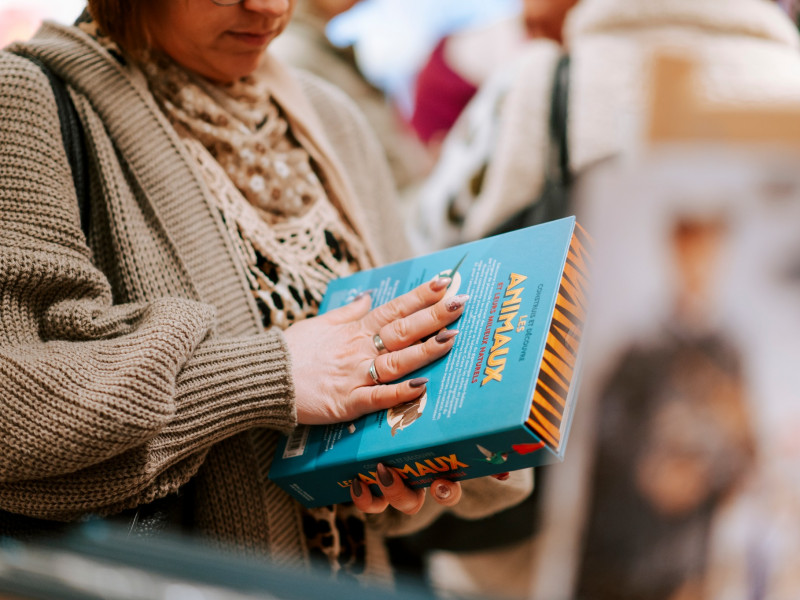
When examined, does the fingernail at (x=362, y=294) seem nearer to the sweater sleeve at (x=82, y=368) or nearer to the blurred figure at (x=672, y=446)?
the sweater sleeve at (x=82, y=368)

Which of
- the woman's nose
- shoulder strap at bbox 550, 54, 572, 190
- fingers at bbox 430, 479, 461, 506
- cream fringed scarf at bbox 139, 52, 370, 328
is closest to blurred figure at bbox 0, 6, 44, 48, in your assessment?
cream fringed scarf at bbox 139, 52, 370, 328

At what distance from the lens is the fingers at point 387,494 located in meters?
0.65

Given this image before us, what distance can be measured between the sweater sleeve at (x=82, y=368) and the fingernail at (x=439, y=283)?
0.18 m

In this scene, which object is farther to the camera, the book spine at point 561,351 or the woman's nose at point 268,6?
the woman's nose at point 268,6

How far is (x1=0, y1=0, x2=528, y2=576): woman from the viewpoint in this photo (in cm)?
63

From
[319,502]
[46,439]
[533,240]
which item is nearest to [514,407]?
[533,240]

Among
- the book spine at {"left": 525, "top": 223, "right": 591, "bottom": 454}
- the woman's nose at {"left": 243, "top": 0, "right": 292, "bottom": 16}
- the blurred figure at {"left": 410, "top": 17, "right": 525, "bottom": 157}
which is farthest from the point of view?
the blurred figure at {"left": 410, "top": 17, "right": 525, "bottom": 157}

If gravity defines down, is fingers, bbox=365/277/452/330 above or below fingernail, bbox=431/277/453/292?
below

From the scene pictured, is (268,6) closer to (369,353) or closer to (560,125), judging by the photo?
(369,353)

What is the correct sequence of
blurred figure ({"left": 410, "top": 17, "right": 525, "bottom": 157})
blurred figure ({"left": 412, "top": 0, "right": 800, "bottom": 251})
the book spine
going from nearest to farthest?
the book spine, blurred figure ({"left": 412, "top": 0, "right": 800, "bottom": 251}), blurred figure ({"left": 410, "top": 17, "right": 525, "bottom": 157})

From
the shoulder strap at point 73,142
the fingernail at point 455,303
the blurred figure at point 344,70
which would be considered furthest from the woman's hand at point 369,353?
the blurred figure at point 344,70

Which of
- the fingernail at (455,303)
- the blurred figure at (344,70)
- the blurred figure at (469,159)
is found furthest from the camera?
the blurred figure at (344,70)

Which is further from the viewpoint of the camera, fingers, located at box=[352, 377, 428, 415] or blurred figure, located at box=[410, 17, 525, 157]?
blurred figure, located at box=[410, 17, 525, 157]

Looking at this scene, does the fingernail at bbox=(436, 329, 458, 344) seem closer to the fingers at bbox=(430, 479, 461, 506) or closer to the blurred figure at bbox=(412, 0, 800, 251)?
the fingers at bbox=(430, 479, 461, 506)
